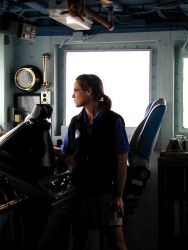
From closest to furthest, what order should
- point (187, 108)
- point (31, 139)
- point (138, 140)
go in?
point (31, 139) < point (138, 140) < point (187, 108)

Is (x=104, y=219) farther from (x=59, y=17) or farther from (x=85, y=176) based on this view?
(x=59, y=17)

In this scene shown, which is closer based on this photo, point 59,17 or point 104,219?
point 104,219

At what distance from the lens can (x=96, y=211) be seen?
9.10ft

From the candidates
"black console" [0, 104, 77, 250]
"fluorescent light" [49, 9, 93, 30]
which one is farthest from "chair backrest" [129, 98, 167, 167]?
"fluorescent light" [49, 9, 93, 30]

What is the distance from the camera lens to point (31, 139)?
2.41 meters

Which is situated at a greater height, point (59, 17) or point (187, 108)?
point (59, 17)

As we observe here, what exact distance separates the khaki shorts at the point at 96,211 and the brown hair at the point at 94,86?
63cm

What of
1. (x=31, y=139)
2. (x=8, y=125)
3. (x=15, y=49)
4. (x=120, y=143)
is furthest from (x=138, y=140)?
(x=15, y=49)

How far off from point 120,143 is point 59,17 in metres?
1.36

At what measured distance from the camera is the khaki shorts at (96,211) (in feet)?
9.00

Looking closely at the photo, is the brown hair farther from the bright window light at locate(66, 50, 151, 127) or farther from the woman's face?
the bright window light at locate(66, 50, 151, 127)

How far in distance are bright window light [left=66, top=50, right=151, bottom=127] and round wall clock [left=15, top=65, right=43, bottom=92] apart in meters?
0.43

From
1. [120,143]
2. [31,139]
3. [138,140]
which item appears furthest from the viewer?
[138,140]

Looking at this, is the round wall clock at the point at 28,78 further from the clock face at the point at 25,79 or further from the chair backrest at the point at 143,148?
the chair backrest at the point at 143,148
